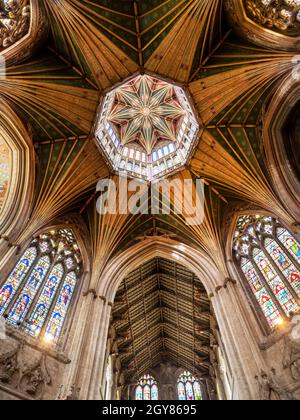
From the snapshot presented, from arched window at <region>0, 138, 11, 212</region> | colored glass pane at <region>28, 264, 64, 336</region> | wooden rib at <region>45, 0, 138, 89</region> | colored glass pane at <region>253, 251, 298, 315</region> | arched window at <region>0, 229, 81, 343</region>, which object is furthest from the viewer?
arched window at <region>0, 138, 11, 212</region>

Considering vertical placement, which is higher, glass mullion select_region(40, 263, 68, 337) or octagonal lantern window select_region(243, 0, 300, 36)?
octagonal lantern window select_region(243, 0, 300, 36)

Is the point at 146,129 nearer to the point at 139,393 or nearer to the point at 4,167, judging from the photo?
the point at 4,167

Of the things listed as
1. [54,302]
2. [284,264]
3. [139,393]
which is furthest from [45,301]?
[139,393]

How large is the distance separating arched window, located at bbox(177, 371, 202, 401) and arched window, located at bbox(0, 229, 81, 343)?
451 inches

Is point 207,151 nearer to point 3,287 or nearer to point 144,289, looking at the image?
point 144,289

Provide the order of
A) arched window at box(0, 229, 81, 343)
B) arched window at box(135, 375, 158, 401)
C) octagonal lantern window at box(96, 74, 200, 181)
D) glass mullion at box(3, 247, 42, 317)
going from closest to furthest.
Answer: glass mullion at box(3, 247, 42, 317)
arched window at box(0, 229, 81, 343)
octagonal lantern window at box(96, 74, 200, 181)
arched window at box(135, 375, 158, 401)

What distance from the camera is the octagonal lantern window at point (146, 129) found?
1670 centimetres

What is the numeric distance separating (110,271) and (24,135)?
23.4 feet

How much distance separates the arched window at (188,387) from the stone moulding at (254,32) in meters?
19.3

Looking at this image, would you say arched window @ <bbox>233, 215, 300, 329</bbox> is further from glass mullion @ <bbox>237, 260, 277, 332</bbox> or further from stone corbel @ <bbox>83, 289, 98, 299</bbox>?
stone corbel @ <bbox>83, 289, 98, 299</bbox>

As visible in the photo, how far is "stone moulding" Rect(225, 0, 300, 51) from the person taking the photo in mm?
10555

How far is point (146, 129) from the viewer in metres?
19.7

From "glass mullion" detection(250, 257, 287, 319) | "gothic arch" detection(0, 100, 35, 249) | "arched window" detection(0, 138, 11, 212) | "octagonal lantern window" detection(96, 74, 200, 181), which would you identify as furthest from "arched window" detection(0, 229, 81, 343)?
"glass mullion" detection(250, 257, 287, 319)

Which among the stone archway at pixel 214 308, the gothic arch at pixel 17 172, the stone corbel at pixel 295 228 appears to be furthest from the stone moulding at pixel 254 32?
the gothic arch at pixel 17 172
